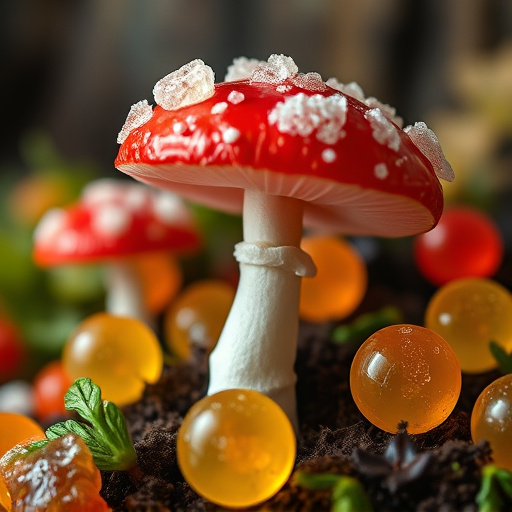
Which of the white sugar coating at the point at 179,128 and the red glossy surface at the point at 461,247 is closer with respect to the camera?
the white sugar coating at the point at 179,128

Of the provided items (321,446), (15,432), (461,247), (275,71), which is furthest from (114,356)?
(461,247)

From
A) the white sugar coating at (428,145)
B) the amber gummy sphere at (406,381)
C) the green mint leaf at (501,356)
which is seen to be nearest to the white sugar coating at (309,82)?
the white sugar coating at (428,145)

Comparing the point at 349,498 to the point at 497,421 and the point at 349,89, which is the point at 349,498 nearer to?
the point at 497,421

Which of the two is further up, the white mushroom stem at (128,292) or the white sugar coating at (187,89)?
the white sugar coating at (187,89)

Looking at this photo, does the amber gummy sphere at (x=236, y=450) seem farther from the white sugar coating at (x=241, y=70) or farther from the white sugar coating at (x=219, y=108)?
the white sugar coating at (x=241, y=70)

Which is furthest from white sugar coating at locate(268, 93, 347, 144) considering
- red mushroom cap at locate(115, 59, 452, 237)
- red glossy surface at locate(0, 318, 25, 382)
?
red glossy surface at locate(0, 318, 25, 382)
